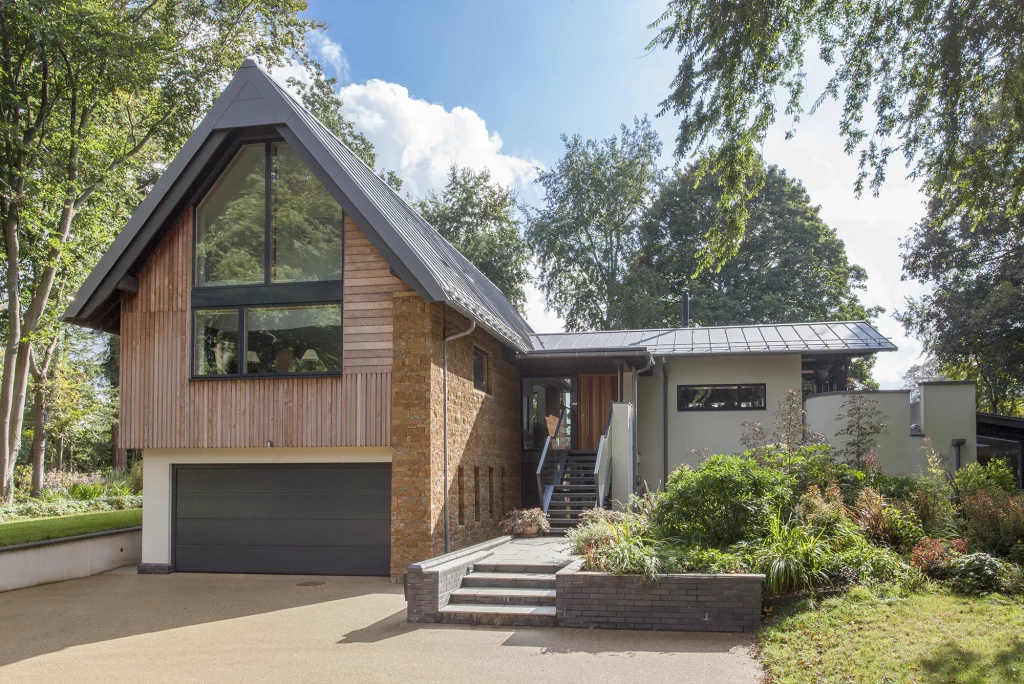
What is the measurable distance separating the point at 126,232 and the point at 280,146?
2690 mm

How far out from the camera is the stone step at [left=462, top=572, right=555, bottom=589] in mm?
10031

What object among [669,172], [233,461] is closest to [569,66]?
[233,461]

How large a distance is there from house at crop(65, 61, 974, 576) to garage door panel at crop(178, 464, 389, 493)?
0.02 m

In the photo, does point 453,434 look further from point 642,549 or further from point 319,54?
point 319,54

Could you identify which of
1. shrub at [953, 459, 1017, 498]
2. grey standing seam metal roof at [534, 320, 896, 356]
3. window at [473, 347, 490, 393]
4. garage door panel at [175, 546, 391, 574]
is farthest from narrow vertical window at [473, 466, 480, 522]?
shrub at [953, 459, 1017, 498]

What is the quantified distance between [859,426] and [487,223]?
Result: 2256 cm

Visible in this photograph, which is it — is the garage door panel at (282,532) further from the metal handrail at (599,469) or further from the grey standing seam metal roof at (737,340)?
the grey standing seam metal roof at (737,340)

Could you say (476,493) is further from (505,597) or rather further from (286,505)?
(505,597)

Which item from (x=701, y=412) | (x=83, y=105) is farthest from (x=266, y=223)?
(x=83, y=105)

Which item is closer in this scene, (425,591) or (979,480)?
(425,591)

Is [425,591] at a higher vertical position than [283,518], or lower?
lower

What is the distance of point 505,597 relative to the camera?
379 inches

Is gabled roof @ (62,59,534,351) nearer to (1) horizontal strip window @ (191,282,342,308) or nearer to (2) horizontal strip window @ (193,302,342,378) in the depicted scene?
(1) horizontal strip window @ (191,282,342,308)

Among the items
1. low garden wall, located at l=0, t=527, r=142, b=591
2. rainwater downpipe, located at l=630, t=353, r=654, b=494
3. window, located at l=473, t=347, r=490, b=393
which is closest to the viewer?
low garden wall, located at l=0, t=527, r=142, b=591
